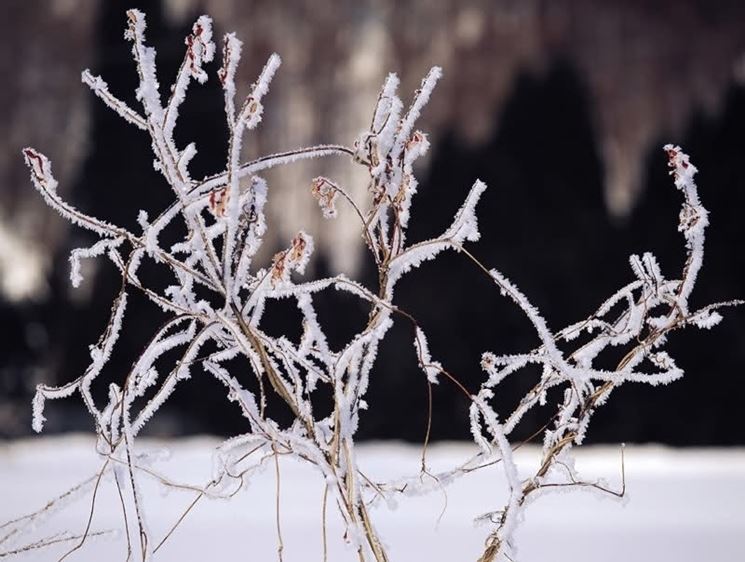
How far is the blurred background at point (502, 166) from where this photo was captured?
2061mm

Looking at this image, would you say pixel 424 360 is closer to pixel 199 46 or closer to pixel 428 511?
pixel 199 46

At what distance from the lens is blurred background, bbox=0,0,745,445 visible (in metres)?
2.06

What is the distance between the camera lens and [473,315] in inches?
82.2

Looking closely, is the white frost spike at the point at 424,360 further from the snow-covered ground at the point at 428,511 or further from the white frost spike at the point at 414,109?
the snow-covered ground at the point at 428,511

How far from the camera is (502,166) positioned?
2.10 meters

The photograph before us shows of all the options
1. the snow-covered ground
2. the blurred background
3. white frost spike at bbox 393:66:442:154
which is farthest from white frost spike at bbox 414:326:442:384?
the blurred background

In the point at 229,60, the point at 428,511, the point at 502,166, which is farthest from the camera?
the point at 502,166

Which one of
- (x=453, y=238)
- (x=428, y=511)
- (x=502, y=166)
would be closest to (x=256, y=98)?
(x=453, y=238)

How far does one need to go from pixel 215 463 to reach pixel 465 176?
1678 mm

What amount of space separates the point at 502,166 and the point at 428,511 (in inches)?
34.9

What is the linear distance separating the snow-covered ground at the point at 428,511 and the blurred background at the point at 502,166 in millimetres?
81

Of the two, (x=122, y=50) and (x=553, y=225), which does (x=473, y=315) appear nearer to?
(x=553, y=225)

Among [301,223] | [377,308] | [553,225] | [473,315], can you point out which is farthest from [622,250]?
[377,308]

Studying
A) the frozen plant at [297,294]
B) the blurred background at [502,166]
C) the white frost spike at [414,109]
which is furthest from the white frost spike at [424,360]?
the blurred background at [502,166]
